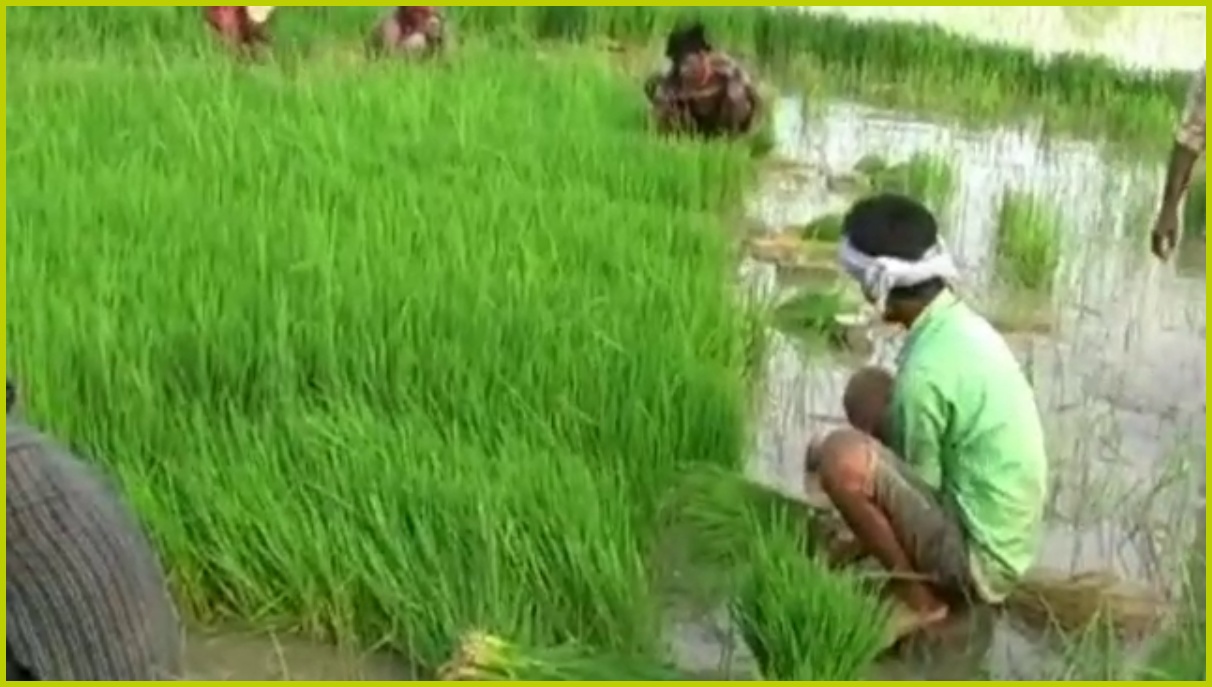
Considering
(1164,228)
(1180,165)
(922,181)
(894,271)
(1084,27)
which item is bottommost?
(1084,27)

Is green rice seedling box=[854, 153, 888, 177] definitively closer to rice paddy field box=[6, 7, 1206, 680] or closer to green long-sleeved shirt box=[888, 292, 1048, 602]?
rice paddy field box=[6, 7, 1206, 680]

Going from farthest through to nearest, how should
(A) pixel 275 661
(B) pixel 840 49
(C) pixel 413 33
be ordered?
(B) pixel 840 49 < (C) pixel 413 33 < (A) pixel 275 661

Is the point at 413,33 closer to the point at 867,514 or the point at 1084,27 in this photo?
the point at 1084,27

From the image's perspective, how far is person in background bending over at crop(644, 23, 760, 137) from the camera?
682cm

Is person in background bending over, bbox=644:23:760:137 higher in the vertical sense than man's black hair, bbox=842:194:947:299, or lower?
lower

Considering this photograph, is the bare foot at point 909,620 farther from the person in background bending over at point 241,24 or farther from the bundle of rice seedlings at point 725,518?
the person in background bending over at point 241,24

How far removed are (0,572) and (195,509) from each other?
888 mm

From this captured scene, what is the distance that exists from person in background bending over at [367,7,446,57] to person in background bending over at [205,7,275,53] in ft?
1.41

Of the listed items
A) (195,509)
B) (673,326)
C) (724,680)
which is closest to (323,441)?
(195,509)

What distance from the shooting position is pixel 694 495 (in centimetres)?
355

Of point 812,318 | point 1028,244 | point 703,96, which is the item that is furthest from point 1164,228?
point 703,96

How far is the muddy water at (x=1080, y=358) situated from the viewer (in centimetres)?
377

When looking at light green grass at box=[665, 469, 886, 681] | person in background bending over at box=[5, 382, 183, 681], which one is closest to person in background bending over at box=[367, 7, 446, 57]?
light green grass at box=[665, 469, 886, 681]

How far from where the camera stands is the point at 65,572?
2.41 m
